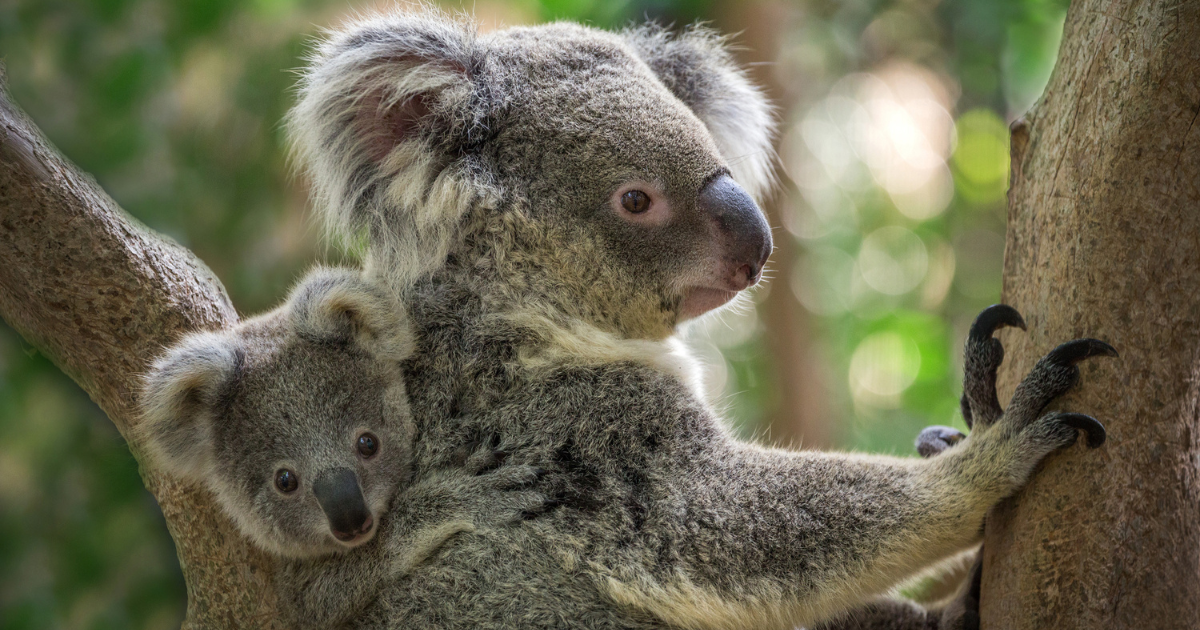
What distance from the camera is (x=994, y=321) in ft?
7.41

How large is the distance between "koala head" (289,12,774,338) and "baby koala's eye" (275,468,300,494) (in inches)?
25.6

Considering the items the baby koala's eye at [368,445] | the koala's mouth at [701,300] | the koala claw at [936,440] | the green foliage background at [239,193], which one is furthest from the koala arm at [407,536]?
the koala claw at [936,440]

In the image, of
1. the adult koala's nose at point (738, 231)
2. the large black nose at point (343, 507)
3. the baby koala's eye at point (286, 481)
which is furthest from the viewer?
the adult koala's nose at point (738, 231)

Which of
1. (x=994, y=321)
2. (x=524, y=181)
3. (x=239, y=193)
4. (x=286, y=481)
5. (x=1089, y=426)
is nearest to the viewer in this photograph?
(x=1089, y=426)

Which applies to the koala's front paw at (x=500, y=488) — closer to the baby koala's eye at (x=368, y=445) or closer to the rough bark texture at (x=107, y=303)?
the baby koala's eye at (x=368, y=445)

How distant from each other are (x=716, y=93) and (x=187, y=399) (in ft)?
7.06

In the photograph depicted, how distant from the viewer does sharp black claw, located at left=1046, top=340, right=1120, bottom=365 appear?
2020 mm

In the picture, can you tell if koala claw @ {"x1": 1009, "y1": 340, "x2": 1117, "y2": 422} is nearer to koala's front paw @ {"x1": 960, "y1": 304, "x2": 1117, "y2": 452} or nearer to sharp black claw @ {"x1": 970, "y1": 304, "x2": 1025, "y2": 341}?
koala's front paw @ {"x1": 960, "y1": 304, "x2": 1117, "y2": 452}

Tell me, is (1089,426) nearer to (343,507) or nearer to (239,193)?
(343,507)

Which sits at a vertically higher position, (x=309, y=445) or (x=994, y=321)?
(x=994, y=321)

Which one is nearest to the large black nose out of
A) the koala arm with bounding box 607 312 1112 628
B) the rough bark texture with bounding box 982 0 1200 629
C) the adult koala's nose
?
the koala arm with bounding box 607 312 1112 628

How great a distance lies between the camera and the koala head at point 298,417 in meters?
2.11

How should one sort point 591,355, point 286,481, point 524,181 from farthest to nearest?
point 524,181 → point 591,355 → point 286,481

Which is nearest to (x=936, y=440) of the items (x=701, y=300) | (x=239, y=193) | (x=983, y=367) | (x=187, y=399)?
(x=983, y=367)
